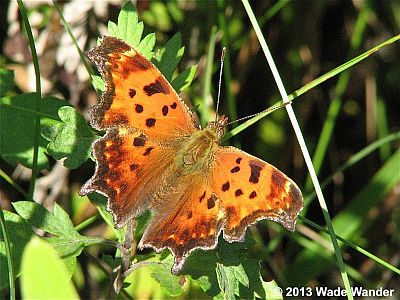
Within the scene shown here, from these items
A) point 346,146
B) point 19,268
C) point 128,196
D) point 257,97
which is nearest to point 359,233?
point 346,146

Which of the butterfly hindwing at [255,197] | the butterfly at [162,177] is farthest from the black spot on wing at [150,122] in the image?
the butterfly hindwing at [255,197]

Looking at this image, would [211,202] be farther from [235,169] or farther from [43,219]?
[43,219]

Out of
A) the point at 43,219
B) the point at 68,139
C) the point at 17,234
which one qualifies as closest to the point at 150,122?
the point at 68,139

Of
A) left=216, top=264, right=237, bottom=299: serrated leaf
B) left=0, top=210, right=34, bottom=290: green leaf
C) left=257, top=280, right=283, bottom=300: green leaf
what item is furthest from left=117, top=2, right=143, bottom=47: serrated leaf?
left=257, top=280, right=283, bottom=300: green leaf

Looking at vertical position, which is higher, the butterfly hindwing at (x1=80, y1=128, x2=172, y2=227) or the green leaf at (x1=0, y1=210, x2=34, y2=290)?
the butterfly hindwing at (x1=80, y1=128, x2=172, y2=227)

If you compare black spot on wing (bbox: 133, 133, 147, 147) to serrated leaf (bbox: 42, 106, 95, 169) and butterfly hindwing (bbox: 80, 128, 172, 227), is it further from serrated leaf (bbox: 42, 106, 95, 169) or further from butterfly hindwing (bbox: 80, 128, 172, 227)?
serrated leaf (bbox: 42, 106, 95, 169)

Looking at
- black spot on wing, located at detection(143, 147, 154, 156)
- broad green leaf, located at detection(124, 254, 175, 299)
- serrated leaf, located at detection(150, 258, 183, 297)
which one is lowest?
broad green leaf, located at detection(124, 254, 175, 299)

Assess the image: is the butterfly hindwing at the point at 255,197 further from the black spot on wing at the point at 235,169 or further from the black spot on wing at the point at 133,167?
the black spot on wing at the point at 133,167

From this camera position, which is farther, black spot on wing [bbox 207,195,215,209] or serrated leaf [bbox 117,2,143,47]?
serrated leaf [bbox 117,2,143,47]
